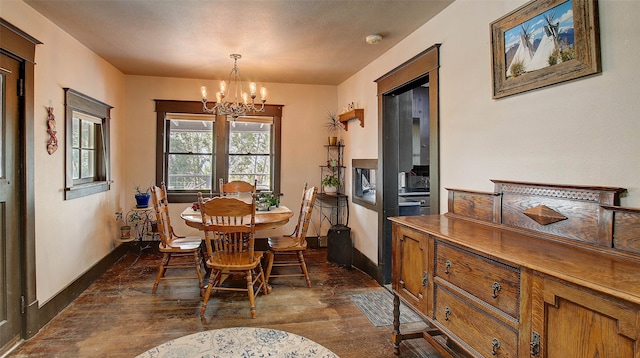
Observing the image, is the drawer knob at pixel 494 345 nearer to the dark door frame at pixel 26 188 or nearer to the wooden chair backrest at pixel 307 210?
the wooden chair backrest at pixel 307 210

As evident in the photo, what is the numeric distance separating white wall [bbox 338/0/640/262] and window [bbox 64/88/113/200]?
3.29 m

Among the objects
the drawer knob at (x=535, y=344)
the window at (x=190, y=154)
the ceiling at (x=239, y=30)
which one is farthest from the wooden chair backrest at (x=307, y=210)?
the drawer knob at (x=535, y=344)

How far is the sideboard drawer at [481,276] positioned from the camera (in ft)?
4.35

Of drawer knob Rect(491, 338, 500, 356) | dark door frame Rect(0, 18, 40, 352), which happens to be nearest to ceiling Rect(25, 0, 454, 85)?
dark door frame Rect(0, 18, 40, 352)

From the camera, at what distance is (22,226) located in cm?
243

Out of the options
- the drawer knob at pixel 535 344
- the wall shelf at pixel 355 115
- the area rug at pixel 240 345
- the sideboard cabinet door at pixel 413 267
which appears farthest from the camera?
the wall shelf at pixel 355 115

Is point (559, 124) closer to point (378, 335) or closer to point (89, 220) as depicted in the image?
point (378, 335)

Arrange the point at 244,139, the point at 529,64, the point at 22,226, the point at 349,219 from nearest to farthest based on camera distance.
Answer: the point at 529,64, the point at 22,226, the point at 349,219, the point at 244,139

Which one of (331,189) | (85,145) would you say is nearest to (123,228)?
(85,145)

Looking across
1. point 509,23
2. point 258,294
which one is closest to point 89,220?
point 258,294

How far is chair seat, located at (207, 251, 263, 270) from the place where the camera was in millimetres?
2828

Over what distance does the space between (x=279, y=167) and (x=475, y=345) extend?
3.89 m

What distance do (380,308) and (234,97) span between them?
3520 mm

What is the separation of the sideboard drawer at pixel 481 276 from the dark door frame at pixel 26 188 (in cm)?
292
